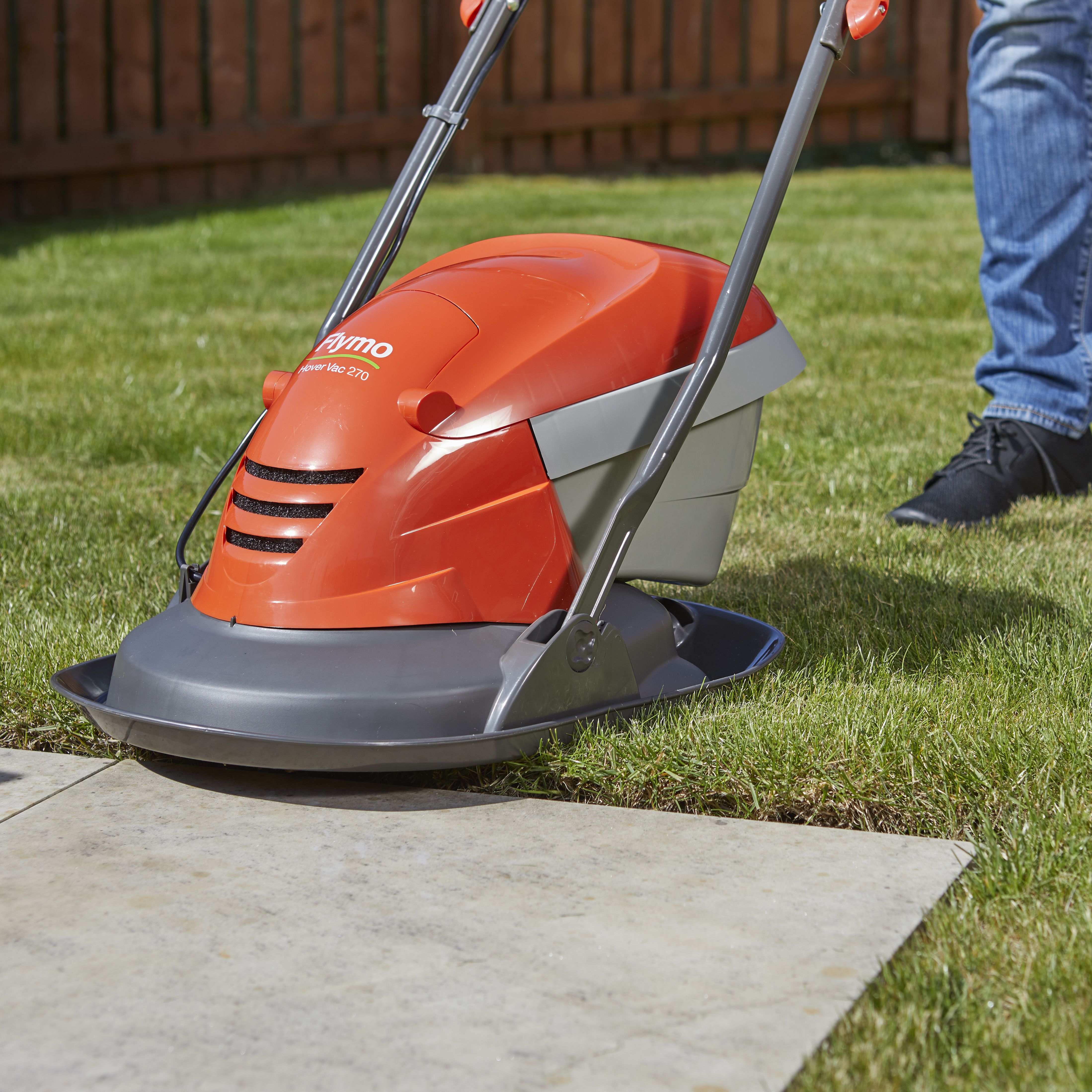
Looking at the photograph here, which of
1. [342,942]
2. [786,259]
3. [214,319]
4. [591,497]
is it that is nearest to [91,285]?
[214,319]

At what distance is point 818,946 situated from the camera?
138 centimetres

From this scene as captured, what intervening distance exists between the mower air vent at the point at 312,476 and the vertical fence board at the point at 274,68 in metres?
8.10

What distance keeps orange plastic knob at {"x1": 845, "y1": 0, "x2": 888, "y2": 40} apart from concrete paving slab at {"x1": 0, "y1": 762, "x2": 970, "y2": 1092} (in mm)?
991

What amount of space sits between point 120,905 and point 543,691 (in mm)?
529

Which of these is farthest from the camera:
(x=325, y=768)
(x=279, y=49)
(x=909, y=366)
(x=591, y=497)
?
(x=279, y=49)

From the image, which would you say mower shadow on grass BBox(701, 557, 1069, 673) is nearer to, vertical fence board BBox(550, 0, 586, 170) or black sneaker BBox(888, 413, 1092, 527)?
black sneaker BBox(888, 413, 1092, 527)

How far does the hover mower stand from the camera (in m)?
1.72

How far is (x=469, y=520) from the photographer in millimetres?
1786

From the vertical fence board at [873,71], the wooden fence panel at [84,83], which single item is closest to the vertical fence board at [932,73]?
the vertical fence board at [873,71]

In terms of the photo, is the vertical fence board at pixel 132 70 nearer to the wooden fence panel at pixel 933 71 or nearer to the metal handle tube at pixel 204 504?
the wooden fence panel at pixel 933 71

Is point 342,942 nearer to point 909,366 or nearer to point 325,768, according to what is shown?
point 325,768

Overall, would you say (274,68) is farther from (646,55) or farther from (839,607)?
(839,607)

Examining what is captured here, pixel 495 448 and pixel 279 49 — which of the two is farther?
pixel 279 49

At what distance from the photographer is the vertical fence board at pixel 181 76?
8.92 m
